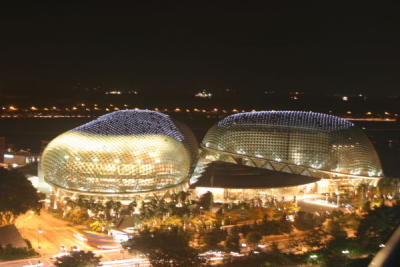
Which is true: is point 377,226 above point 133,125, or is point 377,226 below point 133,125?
below

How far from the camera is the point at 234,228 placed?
960 inches

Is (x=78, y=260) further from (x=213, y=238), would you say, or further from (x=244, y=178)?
(x=244, y=178)

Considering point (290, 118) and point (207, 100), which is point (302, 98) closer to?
point (207, 100)

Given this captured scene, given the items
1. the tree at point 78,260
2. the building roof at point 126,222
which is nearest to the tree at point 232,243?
the tree at point 78,260

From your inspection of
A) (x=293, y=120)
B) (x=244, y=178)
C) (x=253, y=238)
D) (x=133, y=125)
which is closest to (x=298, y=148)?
(x=293, y=120)

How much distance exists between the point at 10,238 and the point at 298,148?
23146 mm

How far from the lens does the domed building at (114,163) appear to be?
2961 cm

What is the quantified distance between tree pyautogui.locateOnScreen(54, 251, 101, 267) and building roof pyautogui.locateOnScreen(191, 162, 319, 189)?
16508 millimetres

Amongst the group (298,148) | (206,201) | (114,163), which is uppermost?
(298,148)

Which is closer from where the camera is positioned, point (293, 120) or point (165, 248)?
point (165, 248)

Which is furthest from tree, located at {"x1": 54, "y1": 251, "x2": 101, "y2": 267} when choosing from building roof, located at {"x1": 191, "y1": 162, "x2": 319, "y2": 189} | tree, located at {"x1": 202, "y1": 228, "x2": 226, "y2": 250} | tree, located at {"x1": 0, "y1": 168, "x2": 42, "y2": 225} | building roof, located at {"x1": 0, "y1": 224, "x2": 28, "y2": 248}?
building roof, located at {"x1": 191, "y1": 162, "x2": 319, "y2": 189}

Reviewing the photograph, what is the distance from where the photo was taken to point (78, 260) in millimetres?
17547

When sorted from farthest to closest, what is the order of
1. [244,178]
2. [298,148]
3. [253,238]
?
[298,148] < [244,178] < [253,238]

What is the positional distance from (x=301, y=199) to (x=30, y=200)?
19.4 m
